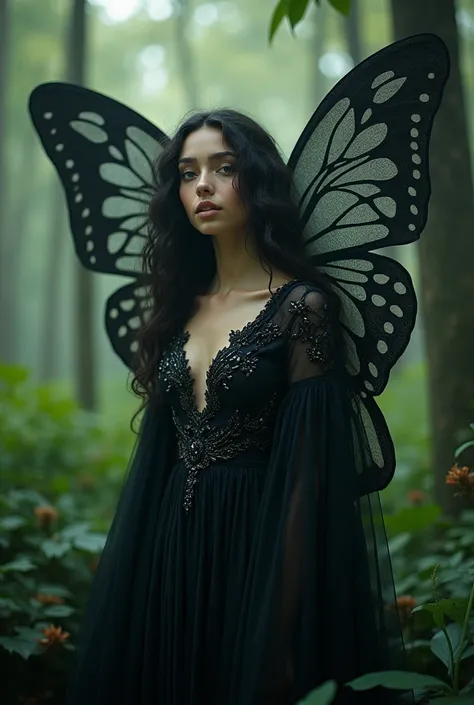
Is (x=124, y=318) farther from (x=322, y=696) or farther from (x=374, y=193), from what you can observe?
(x=322, y=696)

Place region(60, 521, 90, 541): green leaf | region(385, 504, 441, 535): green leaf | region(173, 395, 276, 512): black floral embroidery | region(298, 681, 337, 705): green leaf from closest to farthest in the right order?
region(298, 681, 337, 705): green leaf → region(173, 395, 276, 512): black floral embroidery → region(60, 521, 90, 541): green leaf → region(385, 504, 441, 535): green leaf

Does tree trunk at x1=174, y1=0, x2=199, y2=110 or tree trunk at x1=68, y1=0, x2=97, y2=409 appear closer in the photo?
tree trunk at x1=68, y1=0, x2=97, y2=409

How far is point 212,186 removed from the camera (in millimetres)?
2270

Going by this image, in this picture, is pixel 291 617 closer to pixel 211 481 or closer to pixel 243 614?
pixel 243 614

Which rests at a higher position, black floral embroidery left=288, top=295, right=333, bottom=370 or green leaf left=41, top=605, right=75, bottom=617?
black floral embroidery left=288, top=295, right=333, bottom=370

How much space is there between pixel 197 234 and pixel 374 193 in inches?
29.3

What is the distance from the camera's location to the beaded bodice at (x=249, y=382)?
6.95 ft

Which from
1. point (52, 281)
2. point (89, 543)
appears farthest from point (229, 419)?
point (52, 281)

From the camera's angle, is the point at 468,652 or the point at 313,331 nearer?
the point at 468,652

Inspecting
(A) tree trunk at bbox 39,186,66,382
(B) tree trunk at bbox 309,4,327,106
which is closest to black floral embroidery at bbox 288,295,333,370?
(B) tree trunk at bbox 309,4,327,106

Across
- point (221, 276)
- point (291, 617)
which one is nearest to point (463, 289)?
point (221, 276)

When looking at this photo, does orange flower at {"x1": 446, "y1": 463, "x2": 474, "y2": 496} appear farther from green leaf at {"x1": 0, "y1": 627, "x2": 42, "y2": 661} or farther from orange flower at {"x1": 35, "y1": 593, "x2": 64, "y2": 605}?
orange flower at {"x1": 35, "y1": 593, "x2": 64, "y2": 605}

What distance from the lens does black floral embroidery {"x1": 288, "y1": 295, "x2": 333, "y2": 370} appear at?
6.84ft

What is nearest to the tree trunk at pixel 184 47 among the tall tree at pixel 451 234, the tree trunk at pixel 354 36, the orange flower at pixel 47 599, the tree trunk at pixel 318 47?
the tree trunk at pixel 318 47
